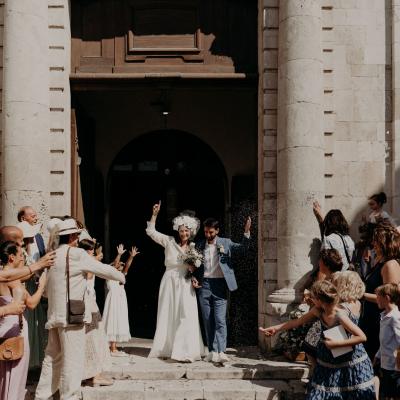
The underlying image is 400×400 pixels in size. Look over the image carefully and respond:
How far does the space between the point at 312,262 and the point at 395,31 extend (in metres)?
3.51

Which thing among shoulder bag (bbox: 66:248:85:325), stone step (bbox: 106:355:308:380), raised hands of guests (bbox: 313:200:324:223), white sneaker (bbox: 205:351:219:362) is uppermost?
raised hands of guests (bbox: 313:200:324:223)

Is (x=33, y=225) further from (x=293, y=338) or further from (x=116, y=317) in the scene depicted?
(x=293, y=338)

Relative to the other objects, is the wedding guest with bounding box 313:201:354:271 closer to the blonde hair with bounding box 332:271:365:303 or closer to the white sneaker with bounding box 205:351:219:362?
the white sneaker with bounding box 205:351:219:362

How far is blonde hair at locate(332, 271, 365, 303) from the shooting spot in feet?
21.1

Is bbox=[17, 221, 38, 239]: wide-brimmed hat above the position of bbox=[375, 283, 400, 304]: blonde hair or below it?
above

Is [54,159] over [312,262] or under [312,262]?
over

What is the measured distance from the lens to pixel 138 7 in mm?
10484

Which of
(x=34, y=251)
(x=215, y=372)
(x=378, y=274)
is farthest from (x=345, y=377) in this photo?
(x=34, y=251)

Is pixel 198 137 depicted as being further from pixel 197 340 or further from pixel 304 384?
pixel 304 384

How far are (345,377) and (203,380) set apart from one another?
2.40 meters

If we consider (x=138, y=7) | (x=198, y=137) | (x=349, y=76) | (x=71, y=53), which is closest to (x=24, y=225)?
(x=71, y=53)

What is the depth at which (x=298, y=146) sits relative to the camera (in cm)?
948

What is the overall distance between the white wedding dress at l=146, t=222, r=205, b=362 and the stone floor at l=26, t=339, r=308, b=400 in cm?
21

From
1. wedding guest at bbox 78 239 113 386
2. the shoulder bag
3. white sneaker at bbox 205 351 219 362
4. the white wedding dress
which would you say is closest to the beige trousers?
the shoulder bag
